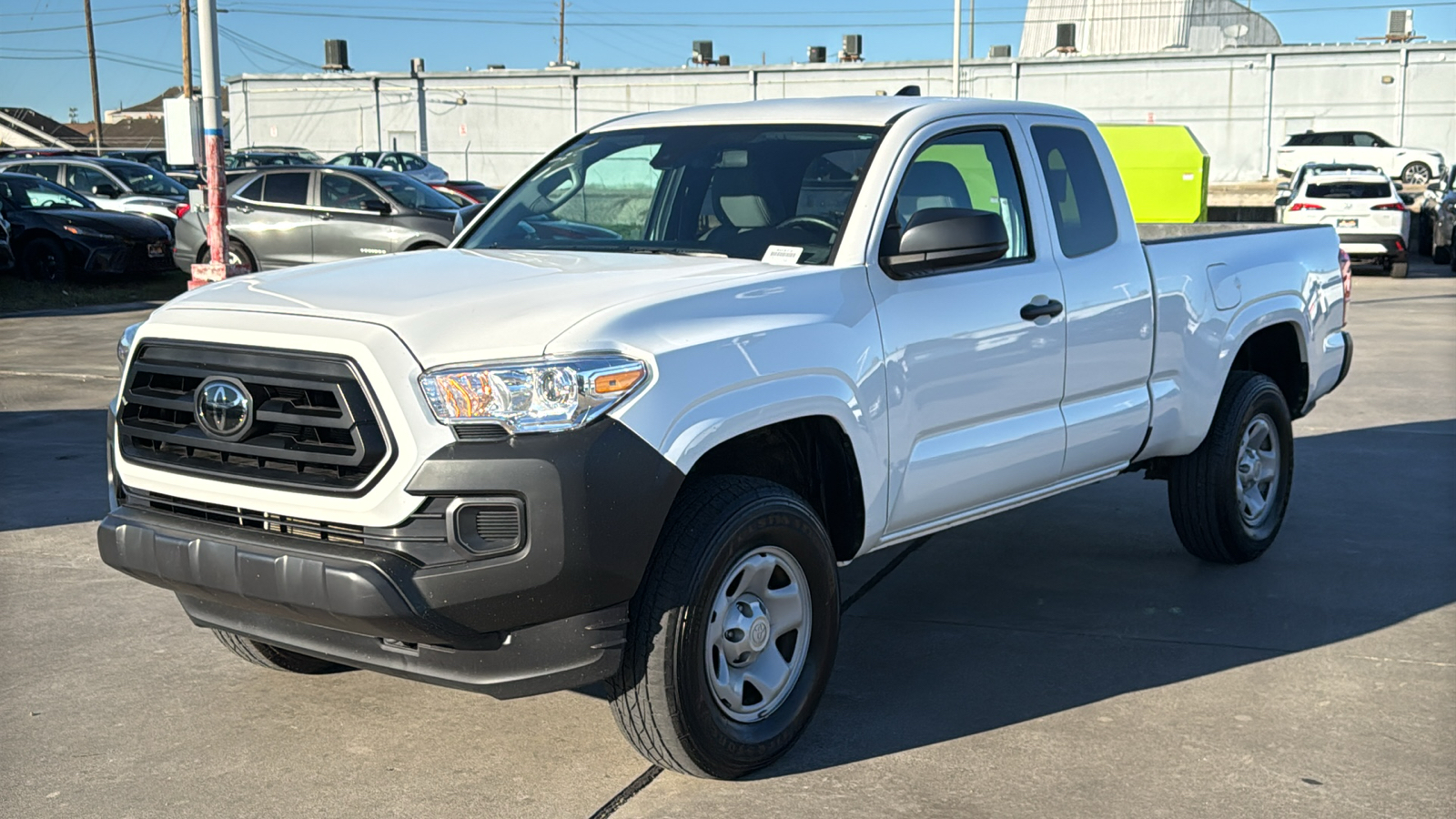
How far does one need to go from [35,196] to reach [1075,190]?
17.6 meters

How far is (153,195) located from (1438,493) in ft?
65.6

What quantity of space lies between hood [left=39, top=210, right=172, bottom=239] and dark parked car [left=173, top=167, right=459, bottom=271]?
64 centimetres

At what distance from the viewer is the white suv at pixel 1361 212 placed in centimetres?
2170

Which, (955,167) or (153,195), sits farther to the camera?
(153,195)

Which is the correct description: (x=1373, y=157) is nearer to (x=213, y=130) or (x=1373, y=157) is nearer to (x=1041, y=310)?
(x=213, y=130)

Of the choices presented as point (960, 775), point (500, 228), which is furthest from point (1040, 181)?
point (960, 775)

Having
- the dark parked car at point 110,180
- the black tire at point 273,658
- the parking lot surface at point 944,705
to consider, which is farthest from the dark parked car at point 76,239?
the black tire at point 273,658

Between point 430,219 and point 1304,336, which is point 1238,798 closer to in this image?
point 1304,336

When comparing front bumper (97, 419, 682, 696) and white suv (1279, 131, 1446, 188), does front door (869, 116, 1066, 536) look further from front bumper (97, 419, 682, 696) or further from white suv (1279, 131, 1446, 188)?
white suv (1279, 131, 1446, 188)

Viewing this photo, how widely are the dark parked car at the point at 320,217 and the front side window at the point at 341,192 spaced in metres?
0.01

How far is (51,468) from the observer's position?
26.4 feet

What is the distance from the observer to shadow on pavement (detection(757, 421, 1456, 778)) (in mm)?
4586

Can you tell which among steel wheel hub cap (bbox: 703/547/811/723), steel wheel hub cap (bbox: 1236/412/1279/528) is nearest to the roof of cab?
steel wheel hub cap (bbox: 703/547/811/723)

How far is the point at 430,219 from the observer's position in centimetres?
1773
